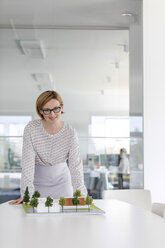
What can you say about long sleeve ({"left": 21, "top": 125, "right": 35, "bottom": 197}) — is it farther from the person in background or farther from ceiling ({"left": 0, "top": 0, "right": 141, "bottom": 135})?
the person in background

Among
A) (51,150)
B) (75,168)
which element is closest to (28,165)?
(51,150)

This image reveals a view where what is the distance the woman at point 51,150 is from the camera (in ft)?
11.2

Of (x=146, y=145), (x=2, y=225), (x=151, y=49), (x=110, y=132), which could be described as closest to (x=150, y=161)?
(x=146, y=145)

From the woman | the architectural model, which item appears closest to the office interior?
the woman

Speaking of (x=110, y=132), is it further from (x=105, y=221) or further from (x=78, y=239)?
(x=78, y=239)

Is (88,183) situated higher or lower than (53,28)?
lower

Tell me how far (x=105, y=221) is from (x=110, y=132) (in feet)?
12.3

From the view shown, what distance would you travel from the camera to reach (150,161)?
5996 millimetres

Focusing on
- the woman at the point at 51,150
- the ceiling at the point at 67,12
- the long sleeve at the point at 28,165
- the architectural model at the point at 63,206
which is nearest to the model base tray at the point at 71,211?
the architectural model at the point at 63,206

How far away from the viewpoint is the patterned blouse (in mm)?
3422

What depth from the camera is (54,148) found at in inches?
137

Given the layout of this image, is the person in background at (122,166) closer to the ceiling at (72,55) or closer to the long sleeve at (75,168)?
the ceiling at (72,55)

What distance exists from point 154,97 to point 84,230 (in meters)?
4.16

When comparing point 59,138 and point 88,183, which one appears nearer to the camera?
point 59,138
